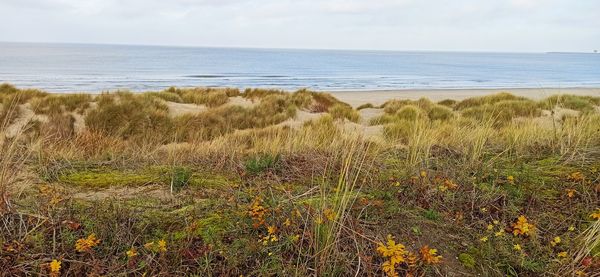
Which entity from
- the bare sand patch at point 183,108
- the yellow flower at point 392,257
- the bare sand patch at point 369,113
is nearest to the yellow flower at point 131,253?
the yellow flower at point 392,257

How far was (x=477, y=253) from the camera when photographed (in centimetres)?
278

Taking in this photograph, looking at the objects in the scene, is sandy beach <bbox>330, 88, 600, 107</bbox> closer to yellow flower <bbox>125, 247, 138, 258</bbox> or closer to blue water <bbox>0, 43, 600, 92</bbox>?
blue water <bbox>0, 43, 600, 92</bbox>

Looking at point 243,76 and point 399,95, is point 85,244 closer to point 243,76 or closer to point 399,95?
point 399,95

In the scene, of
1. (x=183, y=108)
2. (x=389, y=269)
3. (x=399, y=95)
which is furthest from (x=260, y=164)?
(x=399, y=95)

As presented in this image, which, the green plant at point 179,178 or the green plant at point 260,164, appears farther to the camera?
the green plant at point 260,164

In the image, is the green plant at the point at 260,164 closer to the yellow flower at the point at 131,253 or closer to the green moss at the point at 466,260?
the yellow flower at the point at 131,253

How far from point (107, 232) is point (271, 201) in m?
1.11

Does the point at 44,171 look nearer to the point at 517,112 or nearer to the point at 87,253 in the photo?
the point at 87,253

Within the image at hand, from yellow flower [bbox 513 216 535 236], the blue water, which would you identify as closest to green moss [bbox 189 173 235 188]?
yellow flower [bbox 513 216 535 236]

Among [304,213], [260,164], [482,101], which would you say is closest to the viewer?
[304,213]

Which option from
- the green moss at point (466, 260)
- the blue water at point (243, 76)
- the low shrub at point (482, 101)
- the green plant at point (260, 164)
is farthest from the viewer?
→ the blue water at point (243, 76)

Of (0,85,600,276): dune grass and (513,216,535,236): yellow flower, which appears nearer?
(0,85,600,276): dune grass

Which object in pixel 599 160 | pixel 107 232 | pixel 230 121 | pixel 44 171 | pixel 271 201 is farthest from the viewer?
pixel 230 121

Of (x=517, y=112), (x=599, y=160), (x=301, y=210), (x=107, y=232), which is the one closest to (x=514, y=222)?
(x=301, y=210)
